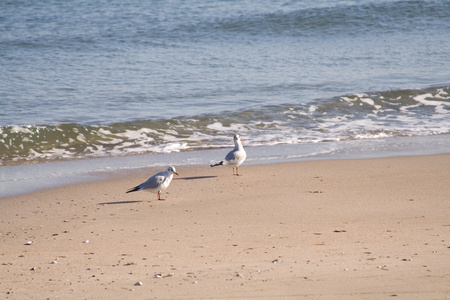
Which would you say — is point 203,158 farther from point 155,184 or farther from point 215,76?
point 215,76

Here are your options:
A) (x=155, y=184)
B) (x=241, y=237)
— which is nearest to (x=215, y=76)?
(x=155, y=184)

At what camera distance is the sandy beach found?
3.89 m

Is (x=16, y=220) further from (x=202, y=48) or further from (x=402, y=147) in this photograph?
(x=202, y=48)

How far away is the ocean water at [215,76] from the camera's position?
401 inches

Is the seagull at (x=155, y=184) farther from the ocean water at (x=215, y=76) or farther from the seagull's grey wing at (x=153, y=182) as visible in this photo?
the ocean water at (x=215, y=76)

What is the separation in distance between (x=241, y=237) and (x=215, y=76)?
396 inches

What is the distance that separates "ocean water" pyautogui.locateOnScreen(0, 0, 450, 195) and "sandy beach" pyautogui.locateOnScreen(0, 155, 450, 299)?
194 centimetres

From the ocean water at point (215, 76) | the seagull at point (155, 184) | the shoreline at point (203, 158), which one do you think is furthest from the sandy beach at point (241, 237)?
the ocean water at point (215, 76)

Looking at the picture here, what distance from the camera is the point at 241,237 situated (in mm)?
5000

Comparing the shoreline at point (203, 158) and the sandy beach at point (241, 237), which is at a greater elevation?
the sandy beach at point (241, 237)

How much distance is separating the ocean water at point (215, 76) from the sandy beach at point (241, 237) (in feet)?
6.37

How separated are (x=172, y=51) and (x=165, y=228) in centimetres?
1310

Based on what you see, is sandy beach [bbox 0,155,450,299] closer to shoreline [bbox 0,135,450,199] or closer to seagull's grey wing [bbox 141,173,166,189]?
seagull's grey wing [bbox 141,173,166,189]

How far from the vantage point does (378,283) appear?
3.82 m
